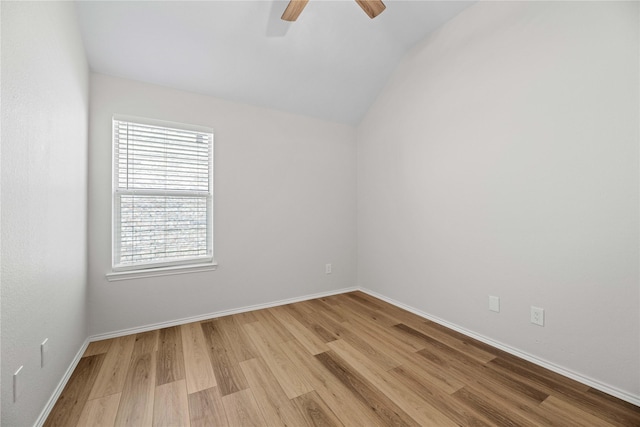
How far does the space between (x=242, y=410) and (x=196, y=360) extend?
2.23 ft

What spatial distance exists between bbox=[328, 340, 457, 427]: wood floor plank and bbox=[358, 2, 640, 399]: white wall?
3.45 feet

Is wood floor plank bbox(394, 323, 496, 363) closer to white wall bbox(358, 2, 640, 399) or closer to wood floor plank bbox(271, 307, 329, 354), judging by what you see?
white wall bbox(358, 2, 640, 399)

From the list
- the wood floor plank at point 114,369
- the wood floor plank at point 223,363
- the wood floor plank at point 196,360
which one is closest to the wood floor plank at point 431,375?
the wood floor plank at point 223,363

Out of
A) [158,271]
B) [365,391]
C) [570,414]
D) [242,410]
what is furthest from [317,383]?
[158,271]

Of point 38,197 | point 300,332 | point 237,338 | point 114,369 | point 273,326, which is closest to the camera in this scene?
point 38,197

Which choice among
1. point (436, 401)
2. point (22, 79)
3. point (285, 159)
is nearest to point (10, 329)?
point (22, 79)

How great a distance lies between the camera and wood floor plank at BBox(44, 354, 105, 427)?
1.37 m

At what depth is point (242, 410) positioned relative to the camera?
145 cm

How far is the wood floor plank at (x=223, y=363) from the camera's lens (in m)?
1.65

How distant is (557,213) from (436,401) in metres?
1.49

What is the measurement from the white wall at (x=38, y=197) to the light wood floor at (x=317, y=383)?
12.9 inches

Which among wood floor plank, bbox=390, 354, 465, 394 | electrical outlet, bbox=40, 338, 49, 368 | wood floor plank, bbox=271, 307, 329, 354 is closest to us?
electrical outlet, bbox=40, 338, 49, 368

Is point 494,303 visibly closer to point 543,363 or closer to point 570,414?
point 543,363

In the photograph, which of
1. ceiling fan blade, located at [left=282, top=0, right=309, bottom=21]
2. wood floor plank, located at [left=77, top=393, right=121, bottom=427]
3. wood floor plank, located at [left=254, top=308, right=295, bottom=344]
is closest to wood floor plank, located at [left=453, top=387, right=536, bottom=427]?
wood floor plank, located at [left=254, top=308, right=295, bottom=344]
